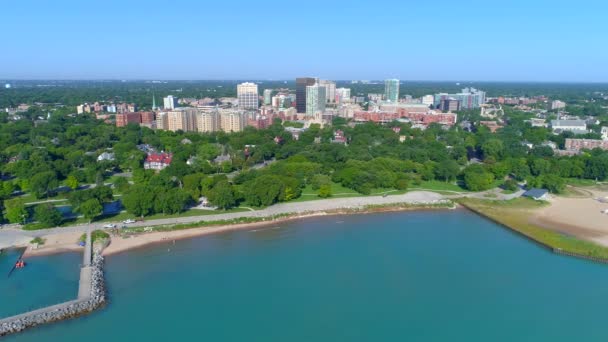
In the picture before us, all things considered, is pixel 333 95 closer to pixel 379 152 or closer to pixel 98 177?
pixel 379 152

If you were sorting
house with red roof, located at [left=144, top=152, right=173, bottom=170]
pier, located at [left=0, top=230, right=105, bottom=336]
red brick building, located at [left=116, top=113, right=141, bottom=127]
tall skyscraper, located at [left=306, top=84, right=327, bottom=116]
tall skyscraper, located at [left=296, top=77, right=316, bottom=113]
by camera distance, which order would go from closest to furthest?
pier, located at [left=0, top=230, right=105, bottom=336]
house with red roof, located at [left=144, top=152, right=173, bottom=170]
red brick building, located at [left=116, top=113, right=141, bottom=127]
tall skyscraper, located at [left=306, top=84, right=327, bottom=116]
tall skyscraper, located at [left=296, top=77, right=316, bottom=113]

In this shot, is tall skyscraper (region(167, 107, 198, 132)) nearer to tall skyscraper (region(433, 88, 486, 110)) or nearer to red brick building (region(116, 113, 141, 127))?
red brick building (region(116, 113, 141, 127))

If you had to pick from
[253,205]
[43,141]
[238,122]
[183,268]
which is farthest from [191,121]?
[183,268]

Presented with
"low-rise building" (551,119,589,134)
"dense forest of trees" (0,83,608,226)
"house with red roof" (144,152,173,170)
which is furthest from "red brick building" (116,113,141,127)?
"low-rise building" (551,119,589,134)

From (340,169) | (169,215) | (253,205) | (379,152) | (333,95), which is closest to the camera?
(169,215)

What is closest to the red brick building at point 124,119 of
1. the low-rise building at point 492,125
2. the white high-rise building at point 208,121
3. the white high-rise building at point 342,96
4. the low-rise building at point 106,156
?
the white high-rise building at point 208,121

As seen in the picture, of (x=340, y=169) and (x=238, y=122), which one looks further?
(x=238, y=122)

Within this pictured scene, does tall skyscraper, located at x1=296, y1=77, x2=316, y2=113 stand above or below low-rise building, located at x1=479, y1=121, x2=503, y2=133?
above
